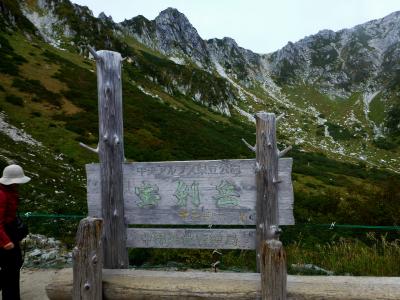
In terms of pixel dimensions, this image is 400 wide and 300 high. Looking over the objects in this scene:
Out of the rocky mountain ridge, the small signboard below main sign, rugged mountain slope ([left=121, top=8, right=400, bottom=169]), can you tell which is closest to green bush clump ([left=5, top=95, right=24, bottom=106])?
the small signboard below main sign

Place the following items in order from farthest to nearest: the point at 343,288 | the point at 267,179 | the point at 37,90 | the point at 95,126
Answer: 1. the point at 37,90
2. the point at 95,126
3. the point at 267,179
4. the point at 343,288

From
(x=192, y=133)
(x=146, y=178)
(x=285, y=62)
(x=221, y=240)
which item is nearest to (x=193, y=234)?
(x=221, y=240)

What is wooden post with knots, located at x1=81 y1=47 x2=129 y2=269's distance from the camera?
521 centimetres

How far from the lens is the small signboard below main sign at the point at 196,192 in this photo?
4.86 metres

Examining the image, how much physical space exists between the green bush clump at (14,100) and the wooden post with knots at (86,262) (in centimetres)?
2671

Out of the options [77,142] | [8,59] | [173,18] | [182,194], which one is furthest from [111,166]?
[173,18]

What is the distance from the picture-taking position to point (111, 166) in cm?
521

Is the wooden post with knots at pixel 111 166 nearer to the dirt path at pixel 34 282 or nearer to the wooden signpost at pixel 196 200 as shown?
the wooden signpost at pixel 196 200

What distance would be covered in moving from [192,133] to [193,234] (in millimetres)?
35733

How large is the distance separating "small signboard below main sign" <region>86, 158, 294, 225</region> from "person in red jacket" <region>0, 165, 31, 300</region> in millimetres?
1008

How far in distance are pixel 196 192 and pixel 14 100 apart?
26718 millimetres

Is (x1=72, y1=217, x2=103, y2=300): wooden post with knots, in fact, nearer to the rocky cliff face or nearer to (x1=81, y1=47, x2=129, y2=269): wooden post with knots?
(x1=81, y1=47, x2=129, y2=269): wooden post with knots

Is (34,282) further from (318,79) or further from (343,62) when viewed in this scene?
(343,62)

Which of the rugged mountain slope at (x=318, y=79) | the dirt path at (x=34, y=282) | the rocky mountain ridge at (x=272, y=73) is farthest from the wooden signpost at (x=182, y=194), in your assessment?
the rugged mountain slope at (x=318, y=79)
